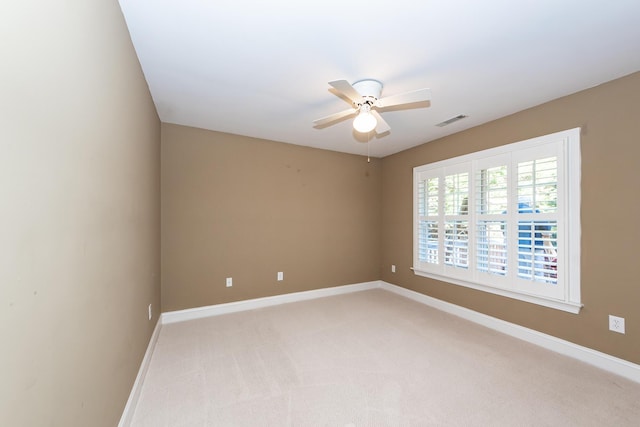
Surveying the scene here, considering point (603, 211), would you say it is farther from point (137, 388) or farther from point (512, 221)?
point (137, 388)

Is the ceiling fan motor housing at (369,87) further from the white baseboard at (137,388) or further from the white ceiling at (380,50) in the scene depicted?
the white baseboard at (137,388)

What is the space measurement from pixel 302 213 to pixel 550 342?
10.6 feet

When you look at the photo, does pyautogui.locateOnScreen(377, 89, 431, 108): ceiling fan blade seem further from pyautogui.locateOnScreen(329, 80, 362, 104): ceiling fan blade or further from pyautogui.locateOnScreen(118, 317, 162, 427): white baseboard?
pyautogui.locateOnScreen(118, 317, 162, 427): white baseboard

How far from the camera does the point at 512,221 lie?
9.53 feet

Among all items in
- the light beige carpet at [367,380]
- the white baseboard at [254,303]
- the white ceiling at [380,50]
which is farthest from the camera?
the white baseboard at [254,303]

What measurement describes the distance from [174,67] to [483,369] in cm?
353

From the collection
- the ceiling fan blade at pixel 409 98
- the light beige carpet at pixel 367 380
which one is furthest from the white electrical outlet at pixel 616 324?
the ceiling fan blade at pixel 409 98

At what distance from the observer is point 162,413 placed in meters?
1.78

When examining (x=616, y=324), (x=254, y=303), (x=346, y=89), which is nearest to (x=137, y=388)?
(x=254, y=303)

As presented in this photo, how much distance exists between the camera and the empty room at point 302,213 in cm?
91

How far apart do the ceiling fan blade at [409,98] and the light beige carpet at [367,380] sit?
2196 mm

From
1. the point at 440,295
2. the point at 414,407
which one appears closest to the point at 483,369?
the point at 414,407

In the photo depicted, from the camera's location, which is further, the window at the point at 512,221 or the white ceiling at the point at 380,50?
the window at the point at 512,221

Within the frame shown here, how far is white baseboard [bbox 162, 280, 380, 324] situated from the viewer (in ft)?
10.9
